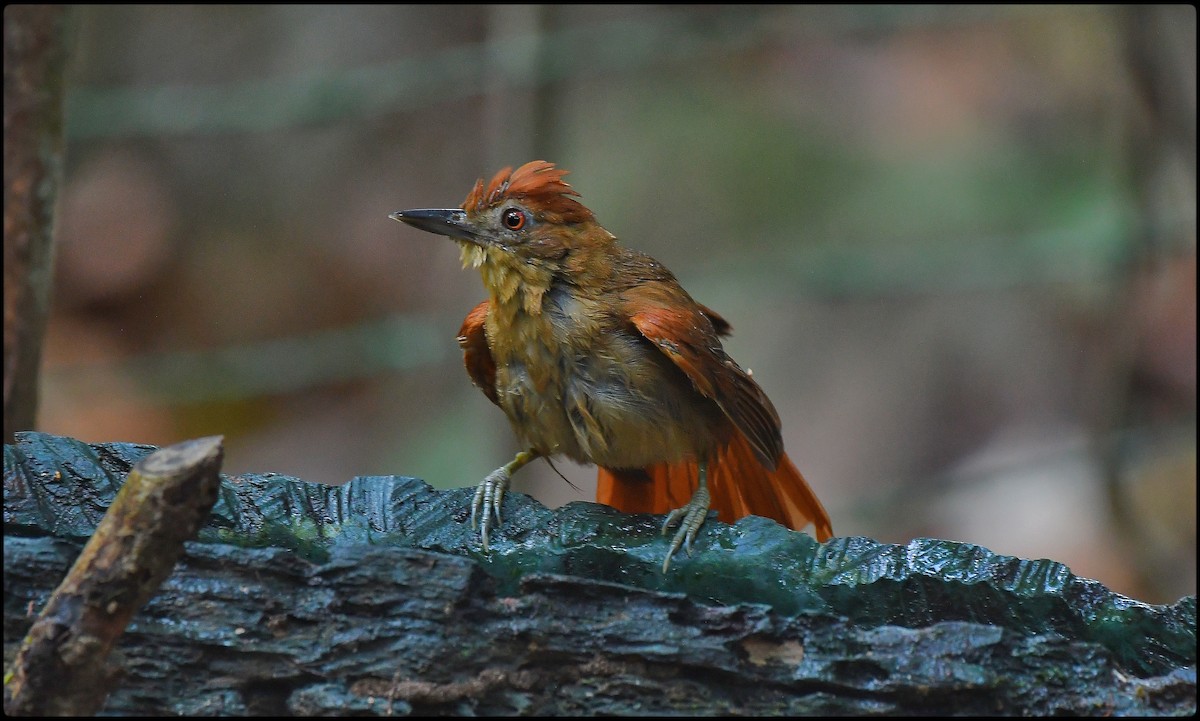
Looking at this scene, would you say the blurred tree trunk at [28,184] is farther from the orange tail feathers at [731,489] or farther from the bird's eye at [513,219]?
the orange tail feathers at [731,489]

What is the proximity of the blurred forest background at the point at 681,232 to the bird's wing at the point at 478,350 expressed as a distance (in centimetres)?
324

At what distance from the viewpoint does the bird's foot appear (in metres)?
2.79

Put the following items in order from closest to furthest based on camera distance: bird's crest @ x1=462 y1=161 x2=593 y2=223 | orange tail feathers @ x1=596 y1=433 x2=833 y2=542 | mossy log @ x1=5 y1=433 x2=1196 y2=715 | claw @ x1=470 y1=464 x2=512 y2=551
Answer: mossy log @ x1=5 y1=433 x2=1196 y2=715, claw @ x1=470 y1=464 x2=512 y2=551, bird's crest @ x1=462 y1=161 x2=593 y2=223, orange tail feathers @ x1=596 y1=433 x2=833 y2=542

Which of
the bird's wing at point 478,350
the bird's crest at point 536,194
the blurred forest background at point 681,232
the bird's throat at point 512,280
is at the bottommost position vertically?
the bird's wing at point 478,350

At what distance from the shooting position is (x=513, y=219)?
3566 mm

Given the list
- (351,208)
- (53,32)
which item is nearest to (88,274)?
(351,208)

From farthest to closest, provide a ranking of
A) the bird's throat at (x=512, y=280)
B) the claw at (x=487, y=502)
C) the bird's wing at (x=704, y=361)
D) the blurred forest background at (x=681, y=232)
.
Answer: the blurred forest background at (x=681, y=232) → the bird's throat at (x=512, y=280) → the bird's wing at (x=704, y=361) → the claw at (x=487, y=502)

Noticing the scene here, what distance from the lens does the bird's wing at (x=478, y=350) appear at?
355 cm

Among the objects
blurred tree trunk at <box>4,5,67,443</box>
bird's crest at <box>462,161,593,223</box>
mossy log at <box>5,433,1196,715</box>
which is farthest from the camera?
blurred tree trunk at <box>4,5,67,443</box>

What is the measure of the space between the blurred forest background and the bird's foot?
3735 mm

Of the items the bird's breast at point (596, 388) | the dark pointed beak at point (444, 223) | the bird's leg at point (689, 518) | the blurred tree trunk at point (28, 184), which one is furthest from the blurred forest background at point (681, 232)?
the bird's leg at point (689, 518)

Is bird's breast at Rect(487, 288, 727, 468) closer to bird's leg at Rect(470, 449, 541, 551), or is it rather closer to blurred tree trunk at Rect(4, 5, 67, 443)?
bird's leg at Rect(470, 449, 541, 551)

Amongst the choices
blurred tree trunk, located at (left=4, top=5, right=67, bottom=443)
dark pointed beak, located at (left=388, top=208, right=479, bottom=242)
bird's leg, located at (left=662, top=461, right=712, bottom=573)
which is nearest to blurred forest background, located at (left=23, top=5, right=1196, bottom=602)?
blurred tree trunk, located at (left=4, top=5, right=67, bottom=443)

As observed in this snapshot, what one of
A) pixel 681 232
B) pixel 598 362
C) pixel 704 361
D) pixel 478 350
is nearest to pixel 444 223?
pixel 478 350
